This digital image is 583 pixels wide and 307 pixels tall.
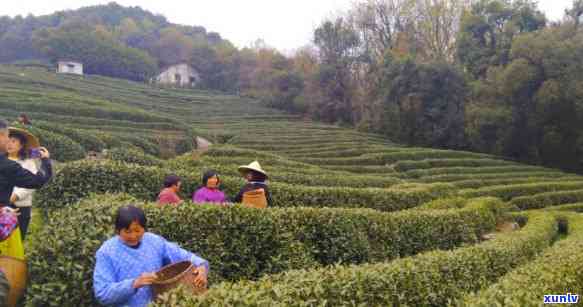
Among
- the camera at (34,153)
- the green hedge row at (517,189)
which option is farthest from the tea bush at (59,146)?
the green hedge row at (517,189)

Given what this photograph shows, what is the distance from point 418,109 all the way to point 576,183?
48.4 feet

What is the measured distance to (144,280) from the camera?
4012 millimetres

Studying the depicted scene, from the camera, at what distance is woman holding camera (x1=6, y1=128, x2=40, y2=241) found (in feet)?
18.9

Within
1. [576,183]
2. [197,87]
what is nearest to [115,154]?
[576,183]

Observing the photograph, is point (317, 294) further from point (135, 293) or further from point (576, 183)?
point (576, 183)

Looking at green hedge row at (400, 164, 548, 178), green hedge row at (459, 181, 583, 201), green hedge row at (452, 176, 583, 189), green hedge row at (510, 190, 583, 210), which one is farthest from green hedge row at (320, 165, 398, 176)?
green hedge row at (510, 190, 583, 210)

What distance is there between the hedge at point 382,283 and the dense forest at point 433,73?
22698 mm

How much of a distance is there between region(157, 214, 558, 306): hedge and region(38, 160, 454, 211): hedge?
582 cm

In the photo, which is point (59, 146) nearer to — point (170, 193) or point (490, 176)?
point (170, 193)

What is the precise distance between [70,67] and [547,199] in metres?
58.8

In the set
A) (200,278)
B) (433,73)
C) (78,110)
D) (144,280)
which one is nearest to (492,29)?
(433,73)

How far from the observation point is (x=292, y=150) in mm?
29922

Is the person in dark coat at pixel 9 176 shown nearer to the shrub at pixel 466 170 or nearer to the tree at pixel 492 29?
the shrub at pixel 466 170

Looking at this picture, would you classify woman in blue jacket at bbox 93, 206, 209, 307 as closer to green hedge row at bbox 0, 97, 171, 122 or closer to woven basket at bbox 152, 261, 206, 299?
woven basket at bbox 152, 261, 206, 299
